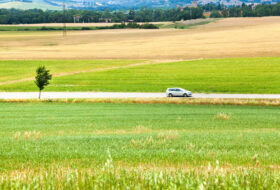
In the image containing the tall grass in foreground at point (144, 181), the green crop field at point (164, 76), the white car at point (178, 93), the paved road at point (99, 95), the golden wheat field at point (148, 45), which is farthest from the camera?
the golden wheat field at point (148, 45)

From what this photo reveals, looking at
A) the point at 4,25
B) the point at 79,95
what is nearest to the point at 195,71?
the point at 79,95

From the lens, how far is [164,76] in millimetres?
65062

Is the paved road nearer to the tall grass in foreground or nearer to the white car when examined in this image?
the white car

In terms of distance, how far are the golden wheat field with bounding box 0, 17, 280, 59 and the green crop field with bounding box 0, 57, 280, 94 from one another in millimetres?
9351

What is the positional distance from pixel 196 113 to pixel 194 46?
71.4 metres

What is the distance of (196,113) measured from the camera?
31781mm

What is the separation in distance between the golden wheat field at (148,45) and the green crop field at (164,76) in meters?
9.35

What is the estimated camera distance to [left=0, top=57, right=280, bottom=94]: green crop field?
55812 millimetres

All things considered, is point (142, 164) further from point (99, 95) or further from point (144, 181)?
point (99, 95)

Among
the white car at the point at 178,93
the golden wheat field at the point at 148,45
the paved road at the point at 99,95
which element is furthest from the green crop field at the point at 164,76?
the golden wheat field at the point at 148,45

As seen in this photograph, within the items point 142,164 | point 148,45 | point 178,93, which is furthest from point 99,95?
point 148,45

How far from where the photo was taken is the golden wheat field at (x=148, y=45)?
89.9 metres

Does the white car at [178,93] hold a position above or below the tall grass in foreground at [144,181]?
below

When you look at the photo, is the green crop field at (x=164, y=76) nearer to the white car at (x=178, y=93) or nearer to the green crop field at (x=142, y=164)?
the white car at (x=178, y=93)
